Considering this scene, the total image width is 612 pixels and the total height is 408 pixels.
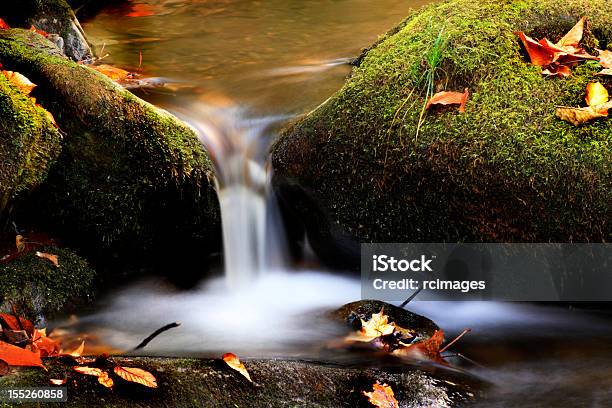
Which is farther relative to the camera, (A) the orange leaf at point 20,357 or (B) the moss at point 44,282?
(B) the moss at point 44,282

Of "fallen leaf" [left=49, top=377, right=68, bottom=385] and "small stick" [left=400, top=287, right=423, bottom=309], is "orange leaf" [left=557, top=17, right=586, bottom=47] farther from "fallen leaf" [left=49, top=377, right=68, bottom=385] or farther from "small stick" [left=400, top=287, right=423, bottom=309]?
"fallen leaf" [left=49, top=377, right=68, bottom=385]

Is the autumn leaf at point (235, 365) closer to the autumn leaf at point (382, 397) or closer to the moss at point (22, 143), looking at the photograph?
the autumn leaf at point (382, 397)

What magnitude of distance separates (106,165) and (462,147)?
7.21 ft

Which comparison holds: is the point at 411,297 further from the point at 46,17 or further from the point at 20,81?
the point at 46,17

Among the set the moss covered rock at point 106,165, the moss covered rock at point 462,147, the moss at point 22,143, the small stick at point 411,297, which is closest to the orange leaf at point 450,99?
the moss covered rock at point 462,147

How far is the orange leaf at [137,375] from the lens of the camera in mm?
3059

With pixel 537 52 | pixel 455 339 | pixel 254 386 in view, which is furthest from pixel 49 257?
pixel 537 52

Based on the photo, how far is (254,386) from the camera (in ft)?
10.5

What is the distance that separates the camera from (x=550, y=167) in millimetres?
4184

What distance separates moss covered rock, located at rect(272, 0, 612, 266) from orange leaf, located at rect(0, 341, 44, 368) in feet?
7.30

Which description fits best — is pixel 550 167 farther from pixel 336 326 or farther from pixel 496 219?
pixel 336 326

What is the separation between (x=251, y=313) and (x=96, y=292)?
984mm

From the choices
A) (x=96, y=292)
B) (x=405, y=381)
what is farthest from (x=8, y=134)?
(x=405, y=381)

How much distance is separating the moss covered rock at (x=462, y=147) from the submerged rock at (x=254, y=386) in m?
1.18
